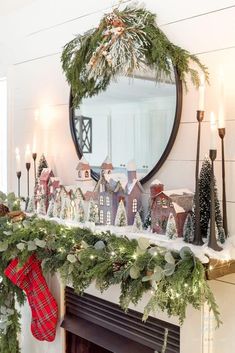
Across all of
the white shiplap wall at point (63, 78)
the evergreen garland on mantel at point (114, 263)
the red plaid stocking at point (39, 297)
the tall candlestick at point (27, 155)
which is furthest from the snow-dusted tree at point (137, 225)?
the tall candlestick at point (27, 155)

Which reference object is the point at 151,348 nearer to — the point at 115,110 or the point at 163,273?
the point at 163,273

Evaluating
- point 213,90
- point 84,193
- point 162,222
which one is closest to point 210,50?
point 213,90

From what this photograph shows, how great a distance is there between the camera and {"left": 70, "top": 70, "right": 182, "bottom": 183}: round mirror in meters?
1.78

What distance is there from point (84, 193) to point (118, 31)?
783 millimetres

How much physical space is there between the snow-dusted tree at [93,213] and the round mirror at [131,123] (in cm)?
22

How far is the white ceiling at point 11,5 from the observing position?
253 cm

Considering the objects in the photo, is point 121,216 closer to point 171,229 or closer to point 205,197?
point 171,229

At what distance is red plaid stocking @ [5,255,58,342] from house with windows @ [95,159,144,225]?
55 cm

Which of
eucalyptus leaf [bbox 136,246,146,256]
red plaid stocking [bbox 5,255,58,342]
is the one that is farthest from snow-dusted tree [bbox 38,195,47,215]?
eucalyptus leaf [bbox 136,246,146,256]

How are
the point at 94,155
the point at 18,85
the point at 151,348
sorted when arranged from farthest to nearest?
the point at 18,85, the point at 94,155, the point at 151,348

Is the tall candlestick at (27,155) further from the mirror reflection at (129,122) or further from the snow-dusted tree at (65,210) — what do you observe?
the snow-dusted tree at (65,210)

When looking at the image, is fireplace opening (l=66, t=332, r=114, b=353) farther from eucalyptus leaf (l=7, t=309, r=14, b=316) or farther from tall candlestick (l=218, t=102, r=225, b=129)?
tall candlestick (l=218, t=102, r=225, b=129)

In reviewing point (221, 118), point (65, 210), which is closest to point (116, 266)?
point (65, 210)

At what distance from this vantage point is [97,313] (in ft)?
6.60
